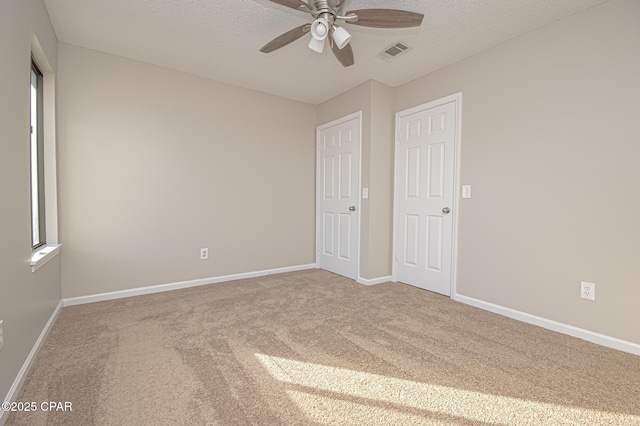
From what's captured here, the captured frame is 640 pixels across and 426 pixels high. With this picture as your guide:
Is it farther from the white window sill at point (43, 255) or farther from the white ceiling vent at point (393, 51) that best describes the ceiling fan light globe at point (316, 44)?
the white window sill at point (43, 255)

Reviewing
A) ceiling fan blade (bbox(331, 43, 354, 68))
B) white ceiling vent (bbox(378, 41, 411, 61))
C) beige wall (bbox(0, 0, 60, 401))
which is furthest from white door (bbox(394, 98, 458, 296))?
beige wall (bbox(0, 0, 60, 401))

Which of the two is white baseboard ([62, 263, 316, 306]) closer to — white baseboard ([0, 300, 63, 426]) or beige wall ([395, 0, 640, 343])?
white baseboard ([0, 300, 63, 426])

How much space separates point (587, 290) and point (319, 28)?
265 cm

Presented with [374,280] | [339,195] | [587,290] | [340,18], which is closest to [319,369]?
[374,280]

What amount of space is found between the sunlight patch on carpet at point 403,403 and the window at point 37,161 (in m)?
2.31

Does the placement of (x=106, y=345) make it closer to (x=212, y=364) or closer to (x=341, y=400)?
(x=212, y=364)

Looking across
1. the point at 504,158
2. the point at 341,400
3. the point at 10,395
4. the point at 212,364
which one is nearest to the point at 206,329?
the point at 212,364

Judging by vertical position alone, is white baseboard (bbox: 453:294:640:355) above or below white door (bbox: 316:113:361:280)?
below

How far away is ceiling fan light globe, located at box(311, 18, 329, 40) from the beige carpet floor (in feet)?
6.85

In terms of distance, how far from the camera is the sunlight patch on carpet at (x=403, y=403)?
132cm

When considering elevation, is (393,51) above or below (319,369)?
above

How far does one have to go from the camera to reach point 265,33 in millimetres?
2477

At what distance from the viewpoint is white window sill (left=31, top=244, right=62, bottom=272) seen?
185 cm

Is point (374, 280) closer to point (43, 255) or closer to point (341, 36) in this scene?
point (341, 36)
